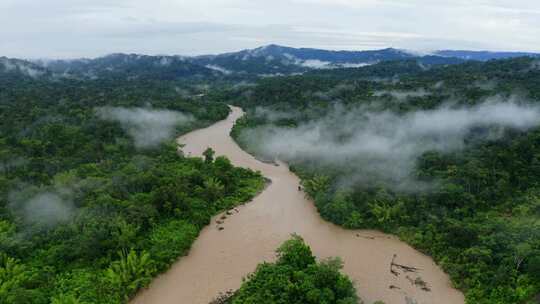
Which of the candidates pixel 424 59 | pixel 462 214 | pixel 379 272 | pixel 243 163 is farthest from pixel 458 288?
pixel 424 59

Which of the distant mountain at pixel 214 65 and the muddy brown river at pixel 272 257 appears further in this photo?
the distant mountain at pixel 214 65

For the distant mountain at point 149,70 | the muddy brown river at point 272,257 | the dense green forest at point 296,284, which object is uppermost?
the distant mountain at point 149,70

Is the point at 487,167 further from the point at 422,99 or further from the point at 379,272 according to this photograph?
the point at 422,99

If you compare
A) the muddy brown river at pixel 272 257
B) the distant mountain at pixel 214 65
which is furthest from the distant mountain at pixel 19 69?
the muddy brown river at pixel 272 257

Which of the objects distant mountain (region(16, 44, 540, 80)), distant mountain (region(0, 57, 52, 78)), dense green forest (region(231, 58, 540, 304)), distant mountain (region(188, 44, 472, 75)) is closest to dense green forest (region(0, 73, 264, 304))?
dense green forest (region(231, 58, 540, 304))

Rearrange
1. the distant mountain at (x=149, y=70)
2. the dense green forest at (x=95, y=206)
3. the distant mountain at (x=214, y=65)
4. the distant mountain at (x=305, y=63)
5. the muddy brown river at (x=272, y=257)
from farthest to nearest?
the distant mountain at (x=305, y=63), the distant mountain at (x=149, y=70), the distant mountain at (x=214, y=65), the muddy brown river at (x=272, y=257), the dense green forest at (x=95, y=206)

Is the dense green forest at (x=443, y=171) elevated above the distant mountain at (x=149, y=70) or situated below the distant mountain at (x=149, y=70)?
below

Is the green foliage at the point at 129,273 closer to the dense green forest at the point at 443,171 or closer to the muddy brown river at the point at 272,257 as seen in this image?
the muddy brown river at the point at 272,257
